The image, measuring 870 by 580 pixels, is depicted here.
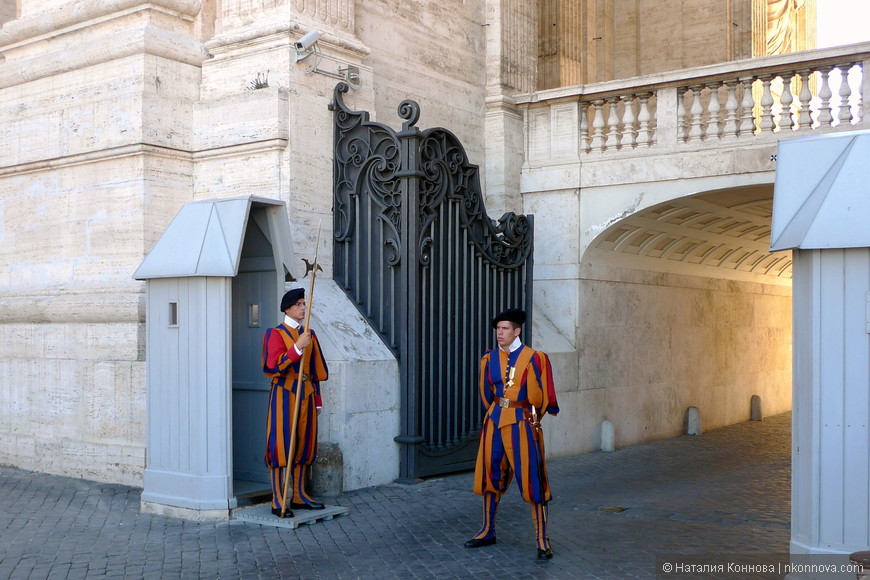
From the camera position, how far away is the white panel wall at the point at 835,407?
5.37 meters

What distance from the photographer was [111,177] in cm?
977

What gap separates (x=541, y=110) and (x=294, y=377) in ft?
19.6

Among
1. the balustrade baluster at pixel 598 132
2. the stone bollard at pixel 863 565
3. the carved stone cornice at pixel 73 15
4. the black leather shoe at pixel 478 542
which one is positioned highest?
the carved stone cornice at pixel 73 15

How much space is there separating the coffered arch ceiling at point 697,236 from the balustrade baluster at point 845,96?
1021 mm

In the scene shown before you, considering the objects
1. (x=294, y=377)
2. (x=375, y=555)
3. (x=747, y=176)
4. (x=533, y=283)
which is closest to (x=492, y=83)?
(x=533, y=283)

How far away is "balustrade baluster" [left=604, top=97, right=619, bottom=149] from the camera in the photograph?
1144 cm

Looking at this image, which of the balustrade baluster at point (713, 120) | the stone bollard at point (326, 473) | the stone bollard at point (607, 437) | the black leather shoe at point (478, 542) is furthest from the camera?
the stone bollard at point (607, 437)

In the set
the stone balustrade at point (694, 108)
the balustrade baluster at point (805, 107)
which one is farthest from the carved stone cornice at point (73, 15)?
the balustrade baluster at point (805, 107)

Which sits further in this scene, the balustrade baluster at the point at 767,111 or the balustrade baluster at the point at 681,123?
the balustrade baluster at the point at 681,123

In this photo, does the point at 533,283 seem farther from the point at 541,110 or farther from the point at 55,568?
the point at 55,568

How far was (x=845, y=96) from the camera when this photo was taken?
1016 centimetres

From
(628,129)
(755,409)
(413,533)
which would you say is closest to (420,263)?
(413,533)

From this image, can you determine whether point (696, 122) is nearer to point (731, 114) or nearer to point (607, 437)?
point (731, 114)

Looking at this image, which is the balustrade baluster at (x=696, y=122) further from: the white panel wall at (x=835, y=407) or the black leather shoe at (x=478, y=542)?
the black leather shoe at (x=478, y=542)
